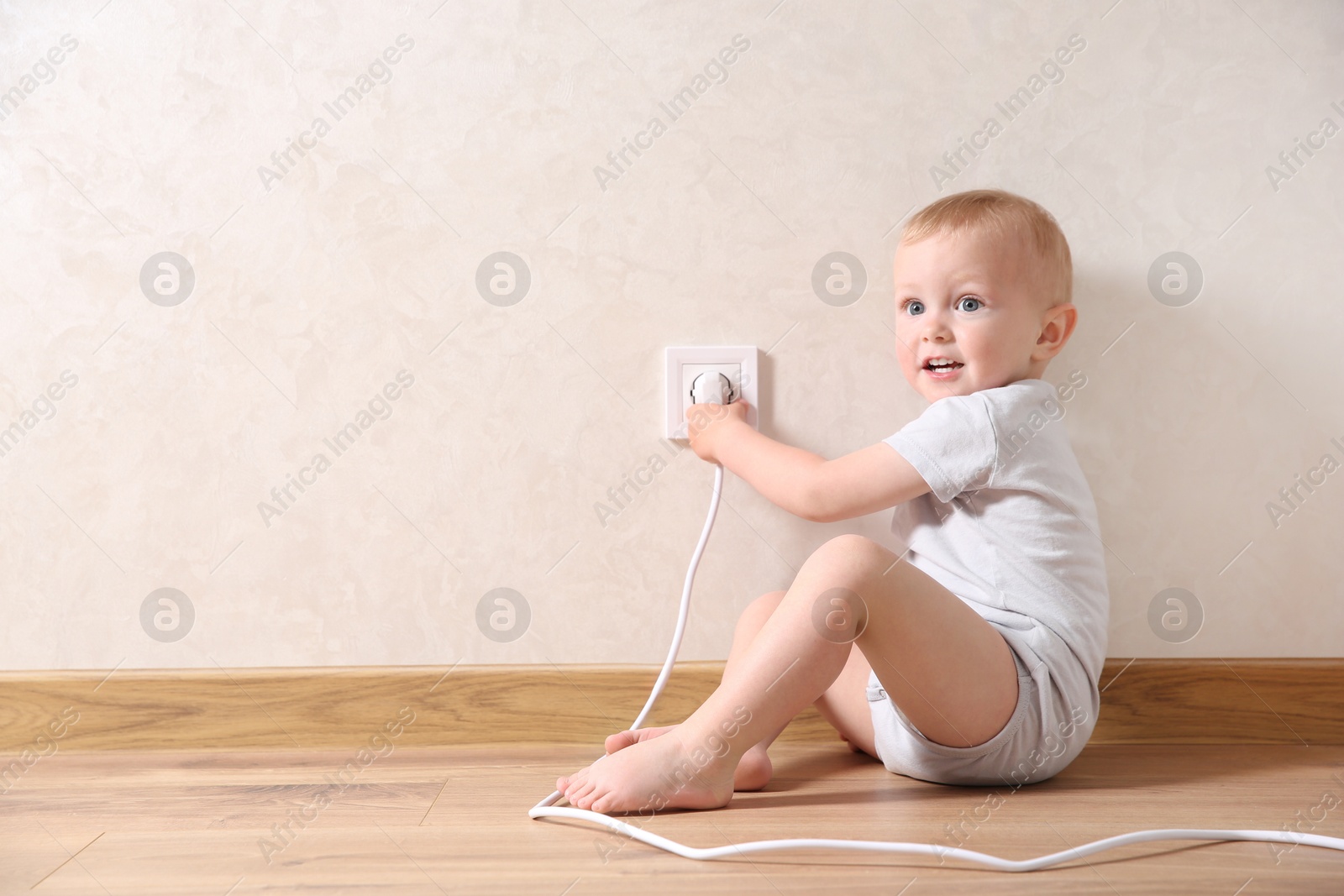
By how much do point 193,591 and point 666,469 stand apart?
1.79 ft

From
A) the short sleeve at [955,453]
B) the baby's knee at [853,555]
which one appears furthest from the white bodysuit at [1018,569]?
the baby's knee at [853,555]

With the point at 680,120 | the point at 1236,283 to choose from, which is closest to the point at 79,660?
the point at 680,120

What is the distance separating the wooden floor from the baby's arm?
266 millimetres

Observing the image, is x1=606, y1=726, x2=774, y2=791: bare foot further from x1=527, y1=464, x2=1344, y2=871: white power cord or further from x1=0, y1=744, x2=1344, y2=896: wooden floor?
x1=527, y1=464, x2=1344, y2=871: white power cord

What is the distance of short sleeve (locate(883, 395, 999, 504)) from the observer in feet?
2.54

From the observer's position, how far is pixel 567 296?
941 mm

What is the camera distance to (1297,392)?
0.95 metres

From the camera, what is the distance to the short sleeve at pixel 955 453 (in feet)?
2.54

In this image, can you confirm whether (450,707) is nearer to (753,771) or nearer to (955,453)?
(753,771)

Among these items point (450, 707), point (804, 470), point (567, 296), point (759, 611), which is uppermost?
point (567, 296)

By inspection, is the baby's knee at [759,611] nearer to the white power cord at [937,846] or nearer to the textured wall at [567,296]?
the textured wall at [567,296]

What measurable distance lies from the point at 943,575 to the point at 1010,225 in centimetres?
35

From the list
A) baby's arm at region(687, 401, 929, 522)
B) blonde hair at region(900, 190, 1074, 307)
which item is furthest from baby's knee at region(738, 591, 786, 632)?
blonde hair at region(900, 190, 1074, 307)

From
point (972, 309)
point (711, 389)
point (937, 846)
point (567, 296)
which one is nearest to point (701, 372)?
point (711, 389)
